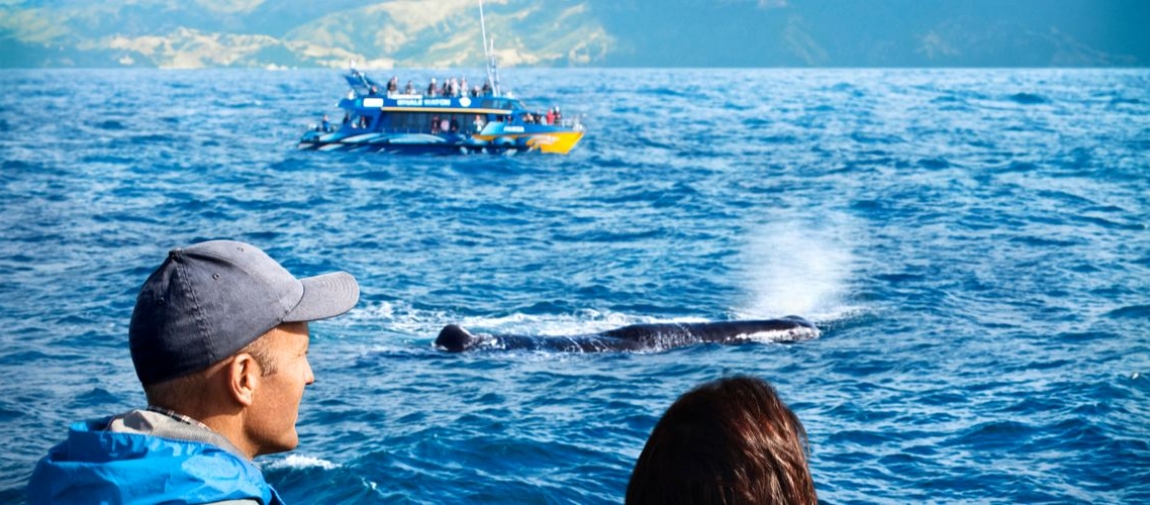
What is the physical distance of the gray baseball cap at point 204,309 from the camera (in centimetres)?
281

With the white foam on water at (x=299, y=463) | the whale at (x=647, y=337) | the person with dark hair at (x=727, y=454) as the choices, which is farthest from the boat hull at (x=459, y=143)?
the person with dark hair at (x=727, y=454)

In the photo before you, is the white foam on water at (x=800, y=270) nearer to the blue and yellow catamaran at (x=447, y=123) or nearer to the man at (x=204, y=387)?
the man at (x=204, y=387)

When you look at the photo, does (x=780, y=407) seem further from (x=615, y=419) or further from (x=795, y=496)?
(x=615, y=419)

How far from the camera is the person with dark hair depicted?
83.6 inches

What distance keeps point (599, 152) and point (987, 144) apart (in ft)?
60.9

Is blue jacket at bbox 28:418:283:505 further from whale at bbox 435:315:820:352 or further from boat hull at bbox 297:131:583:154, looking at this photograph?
boat hull at bbox 297:131:583:154

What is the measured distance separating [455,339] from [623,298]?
216 inches

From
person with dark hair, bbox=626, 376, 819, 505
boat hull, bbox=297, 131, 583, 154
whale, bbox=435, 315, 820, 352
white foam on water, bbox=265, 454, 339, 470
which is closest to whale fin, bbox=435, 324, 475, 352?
whale, bbox=435, 315, 820, 352

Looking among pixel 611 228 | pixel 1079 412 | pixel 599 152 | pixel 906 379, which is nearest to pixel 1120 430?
pixel 1079 412

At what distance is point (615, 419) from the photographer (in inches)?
601

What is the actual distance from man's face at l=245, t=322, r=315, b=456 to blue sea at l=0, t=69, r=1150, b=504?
9907 mm

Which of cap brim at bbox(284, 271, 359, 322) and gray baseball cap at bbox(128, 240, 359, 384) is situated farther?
cap brim at bbox(284, 271, 359, 322)

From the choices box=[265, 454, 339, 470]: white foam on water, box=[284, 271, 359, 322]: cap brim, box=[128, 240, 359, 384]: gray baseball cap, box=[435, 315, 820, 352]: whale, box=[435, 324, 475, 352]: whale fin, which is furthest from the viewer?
box=[435, 315, 820, 352]: whale

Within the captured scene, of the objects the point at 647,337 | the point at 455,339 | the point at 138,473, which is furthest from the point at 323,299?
the point at 647,337
